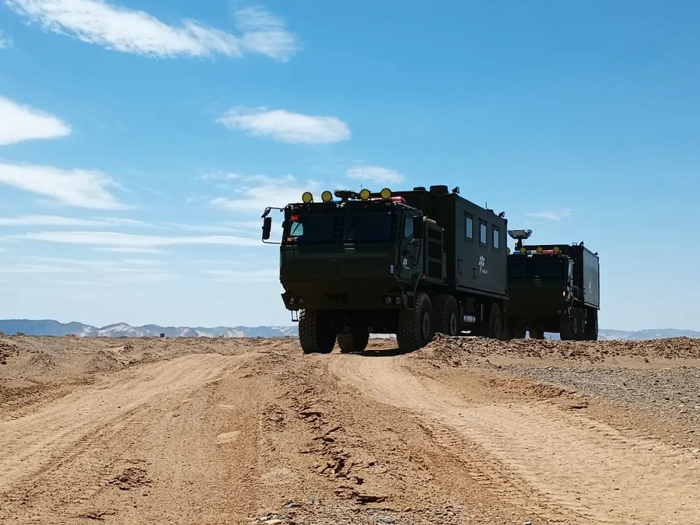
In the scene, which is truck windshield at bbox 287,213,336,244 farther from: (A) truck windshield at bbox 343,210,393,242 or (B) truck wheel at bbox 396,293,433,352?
(B) truck wheel at bbox 396,293,433,352

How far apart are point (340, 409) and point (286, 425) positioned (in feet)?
3.64

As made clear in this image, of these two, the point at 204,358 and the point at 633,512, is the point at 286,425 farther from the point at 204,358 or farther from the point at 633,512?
the point at 204,358

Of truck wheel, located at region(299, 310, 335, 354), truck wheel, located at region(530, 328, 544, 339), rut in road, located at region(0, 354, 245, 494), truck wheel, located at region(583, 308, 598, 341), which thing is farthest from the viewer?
truck wheel, located at region(583, 308, 598, 341)

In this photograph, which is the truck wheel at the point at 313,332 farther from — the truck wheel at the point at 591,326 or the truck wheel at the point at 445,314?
the truck wheel at the point at 591,326

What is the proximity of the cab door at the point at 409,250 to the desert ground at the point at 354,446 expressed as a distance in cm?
298

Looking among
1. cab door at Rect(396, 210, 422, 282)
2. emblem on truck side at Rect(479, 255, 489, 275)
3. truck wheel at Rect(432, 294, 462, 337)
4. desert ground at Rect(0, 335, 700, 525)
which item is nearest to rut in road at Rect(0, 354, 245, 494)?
desert ground at Rect(0, 335, 700, 525)

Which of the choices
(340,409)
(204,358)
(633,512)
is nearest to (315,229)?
(204,358)

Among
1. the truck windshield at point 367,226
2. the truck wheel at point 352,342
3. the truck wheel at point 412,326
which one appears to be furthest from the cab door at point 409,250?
the truck wheel at point 352,342

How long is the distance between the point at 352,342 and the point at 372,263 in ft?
14.9

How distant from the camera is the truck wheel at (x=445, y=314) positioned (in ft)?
65.0

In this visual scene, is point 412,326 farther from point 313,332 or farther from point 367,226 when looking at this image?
point 367,226

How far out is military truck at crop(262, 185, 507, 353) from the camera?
17.6 m

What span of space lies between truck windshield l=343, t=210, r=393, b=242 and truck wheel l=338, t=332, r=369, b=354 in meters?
4.09

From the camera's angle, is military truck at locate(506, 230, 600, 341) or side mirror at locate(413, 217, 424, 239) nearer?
side mirror at locate(413, 217, 424, 239)
